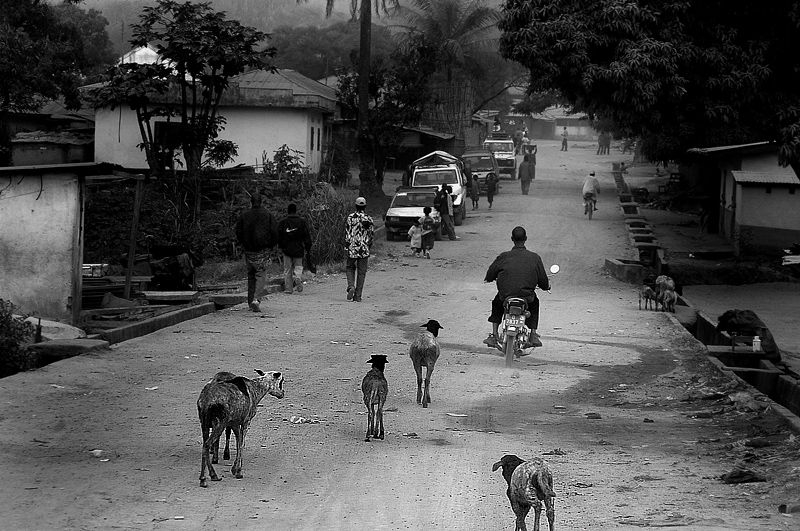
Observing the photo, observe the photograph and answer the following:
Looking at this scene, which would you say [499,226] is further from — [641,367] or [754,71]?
[641,367]

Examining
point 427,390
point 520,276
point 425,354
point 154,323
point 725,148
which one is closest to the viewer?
point 425,354

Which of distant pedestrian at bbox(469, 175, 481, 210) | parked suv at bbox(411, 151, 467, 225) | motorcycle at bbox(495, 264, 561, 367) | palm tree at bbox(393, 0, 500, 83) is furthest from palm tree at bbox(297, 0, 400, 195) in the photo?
motorcycle at bbox(495, 264, 561, 367)

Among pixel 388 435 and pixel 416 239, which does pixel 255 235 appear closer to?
pixel 388 435

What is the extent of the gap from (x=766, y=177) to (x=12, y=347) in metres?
23.6

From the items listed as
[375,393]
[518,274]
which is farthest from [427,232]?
[375,393]

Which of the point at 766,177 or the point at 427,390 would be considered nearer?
the point at 427,390

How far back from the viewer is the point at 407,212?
33.5m

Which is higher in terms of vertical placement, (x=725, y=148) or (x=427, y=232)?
(x=725, y=148)

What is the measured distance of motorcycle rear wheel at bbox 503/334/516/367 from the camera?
1364 cm

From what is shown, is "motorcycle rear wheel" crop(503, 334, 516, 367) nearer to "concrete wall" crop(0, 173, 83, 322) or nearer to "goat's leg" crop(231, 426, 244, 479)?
"goat's leg" crop(231, 426, 244, 479)

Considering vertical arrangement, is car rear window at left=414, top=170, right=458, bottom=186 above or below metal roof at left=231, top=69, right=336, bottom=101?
below

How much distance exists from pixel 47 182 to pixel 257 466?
350 inches

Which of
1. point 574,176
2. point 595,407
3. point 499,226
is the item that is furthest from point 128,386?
point 574,176

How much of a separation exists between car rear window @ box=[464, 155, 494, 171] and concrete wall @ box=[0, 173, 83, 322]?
36.2 meters
